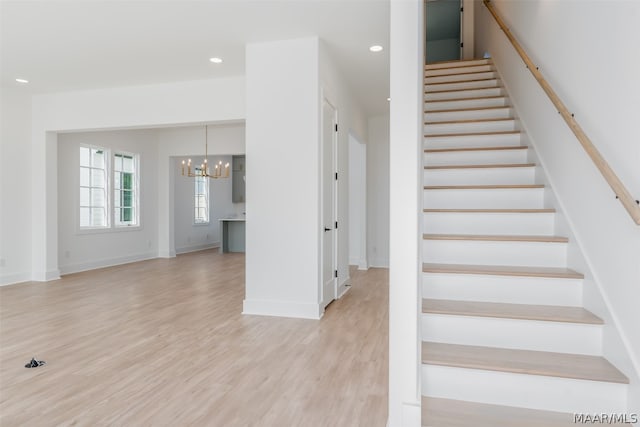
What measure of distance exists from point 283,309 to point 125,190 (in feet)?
17.9

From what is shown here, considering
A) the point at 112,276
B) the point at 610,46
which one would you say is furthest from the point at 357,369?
the point at 112,276

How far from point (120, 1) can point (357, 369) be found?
3508 millimetres

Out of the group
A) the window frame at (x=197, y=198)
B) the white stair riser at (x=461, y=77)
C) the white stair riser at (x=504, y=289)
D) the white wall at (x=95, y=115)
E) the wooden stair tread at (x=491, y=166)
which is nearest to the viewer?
the white stair riser at (x=504, y=289)

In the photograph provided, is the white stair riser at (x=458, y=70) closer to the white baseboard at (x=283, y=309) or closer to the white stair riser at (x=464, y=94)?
the white stair riser at (x=464, y=94)

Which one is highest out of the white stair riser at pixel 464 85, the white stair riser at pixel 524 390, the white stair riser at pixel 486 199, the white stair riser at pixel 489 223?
the white stair riser at pixel 464 85

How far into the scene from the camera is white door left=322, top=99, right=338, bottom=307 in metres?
4.23

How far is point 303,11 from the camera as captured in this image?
11.1 ft


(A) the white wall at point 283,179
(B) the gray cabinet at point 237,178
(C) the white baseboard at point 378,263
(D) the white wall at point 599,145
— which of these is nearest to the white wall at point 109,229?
(B) the gray cabinet at point 237,178

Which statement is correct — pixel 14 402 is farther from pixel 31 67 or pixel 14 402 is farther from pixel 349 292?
pixel 31 67

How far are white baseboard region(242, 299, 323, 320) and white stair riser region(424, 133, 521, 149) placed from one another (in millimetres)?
2006

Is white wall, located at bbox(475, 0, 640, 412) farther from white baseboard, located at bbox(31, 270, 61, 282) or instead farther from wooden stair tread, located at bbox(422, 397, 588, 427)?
white baseboard, located at bbox(31, 270, 61, 282)

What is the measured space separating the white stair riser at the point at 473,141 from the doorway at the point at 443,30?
4.27 m

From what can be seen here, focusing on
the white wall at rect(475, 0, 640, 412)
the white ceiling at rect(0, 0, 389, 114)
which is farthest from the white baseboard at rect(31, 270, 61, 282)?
the white wall at rect(475, 0, 640, 412)

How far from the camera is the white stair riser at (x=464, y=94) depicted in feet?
14.6
